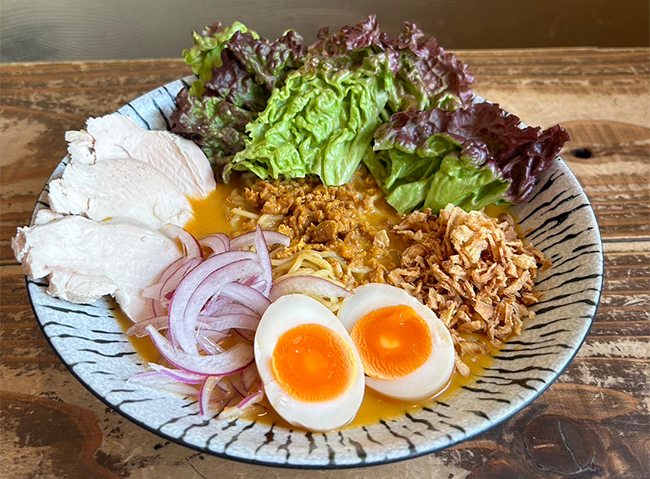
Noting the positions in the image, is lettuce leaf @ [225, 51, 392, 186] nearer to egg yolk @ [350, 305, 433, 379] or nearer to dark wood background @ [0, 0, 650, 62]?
egg yolk @ [350, 305, 433, 379]

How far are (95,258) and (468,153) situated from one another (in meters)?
1.61

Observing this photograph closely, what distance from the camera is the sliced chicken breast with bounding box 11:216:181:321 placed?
2027mm

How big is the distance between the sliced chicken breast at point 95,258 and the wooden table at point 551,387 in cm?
39

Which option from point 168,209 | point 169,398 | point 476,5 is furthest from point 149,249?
point 476,5

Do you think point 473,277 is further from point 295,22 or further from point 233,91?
point 295,22

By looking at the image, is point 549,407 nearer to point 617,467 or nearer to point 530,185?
point 617,467

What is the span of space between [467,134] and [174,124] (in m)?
1.43

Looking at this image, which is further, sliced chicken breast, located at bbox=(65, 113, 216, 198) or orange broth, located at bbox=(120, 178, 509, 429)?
sliced chicken breast, located at bbox=(65, 113, 216, 198)

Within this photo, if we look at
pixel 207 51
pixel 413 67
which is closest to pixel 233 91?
pixel 207 51

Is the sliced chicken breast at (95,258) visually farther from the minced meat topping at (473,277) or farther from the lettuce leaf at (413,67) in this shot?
the lettuce leaf at (413,67)

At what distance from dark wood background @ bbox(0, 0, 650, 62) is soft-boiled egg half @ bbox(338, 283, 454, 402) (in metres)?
3.61

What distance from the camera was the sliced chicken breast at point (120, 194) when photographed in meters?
2.29

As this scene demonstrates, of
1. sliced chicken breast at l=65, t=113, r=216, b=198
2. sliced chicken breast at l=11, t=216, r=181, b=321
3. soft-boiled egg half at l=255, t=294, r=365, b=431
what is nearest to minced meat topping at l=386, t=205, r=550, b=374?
soft-boiled egg half at l=255, t=294, r=365, b=431

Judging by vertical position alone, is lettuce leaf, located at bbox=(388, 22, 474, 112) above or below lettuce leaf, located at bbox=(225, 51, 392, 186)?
above
